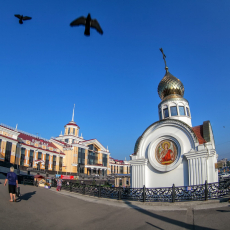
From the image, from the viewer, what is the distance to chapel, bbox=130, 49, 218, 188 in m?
13.2

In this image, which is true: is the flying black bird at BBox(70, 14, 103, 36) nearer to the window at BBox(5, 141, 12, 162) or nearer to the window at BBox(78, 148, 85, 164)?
the window at BBox(5, 141, 12, 162)

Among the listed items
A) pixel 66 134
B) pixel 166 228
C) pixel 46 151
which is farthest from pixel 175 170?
pixel 66 134

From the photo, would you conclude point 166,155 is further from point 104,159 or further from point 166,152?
point 104,159

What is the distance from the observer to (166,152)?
15023 mm

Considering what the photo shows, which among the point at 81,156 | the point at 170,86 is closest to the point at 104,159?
the point at 81,156

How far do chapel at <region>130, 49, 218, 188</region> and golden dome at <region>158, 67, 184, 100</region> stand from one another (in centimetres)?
97

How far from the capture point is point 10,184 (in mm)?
7902

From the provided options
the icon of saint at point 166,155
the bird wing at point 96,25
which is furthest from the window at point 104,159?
the bird wing at point 96,25

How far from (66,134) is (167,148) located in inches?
1976

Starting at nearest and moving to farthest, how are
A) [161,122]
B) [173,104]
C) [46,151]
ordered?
[161,122], [173,104], [46,151]

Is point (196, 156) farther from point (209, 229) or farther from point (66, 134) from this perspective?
point (66, 134)

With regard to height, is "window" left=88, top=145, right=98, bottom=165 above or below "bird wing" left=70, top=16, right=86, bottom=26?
below

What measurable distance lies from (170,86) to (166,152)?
7597 millimetres

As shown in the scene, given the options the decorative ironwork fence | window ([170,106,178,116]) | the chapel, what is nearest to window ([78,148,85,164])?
the chapel
